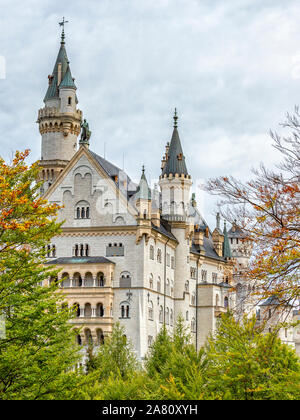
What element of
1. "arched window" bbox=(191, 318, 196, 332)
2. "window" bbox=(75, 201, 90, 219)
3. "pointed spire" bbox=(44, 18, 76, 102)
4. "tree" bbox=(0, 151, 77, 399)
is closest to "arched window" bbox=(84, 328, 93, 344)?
"window" bbox=(75, 201, 90, 219)

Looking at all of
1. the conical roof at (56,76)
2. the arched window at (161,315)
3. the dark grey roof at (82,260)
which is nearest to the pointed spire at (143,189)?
the dark grey roof at (82,260)

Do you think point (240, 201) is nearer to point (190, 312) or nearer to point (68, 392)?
point (68, 392)

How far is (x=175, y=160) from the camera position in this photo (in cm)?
9950

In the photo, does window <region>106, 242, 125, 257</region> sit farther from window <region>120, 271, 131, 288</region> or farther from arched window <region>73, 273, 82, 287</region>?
arched window <region>73, 273, 82, 287</region>

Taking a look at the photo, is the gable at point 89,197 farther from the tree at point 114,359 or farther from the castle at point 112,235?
the tree at point 114,359

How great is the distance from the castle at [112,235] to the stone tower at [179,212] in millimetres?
120

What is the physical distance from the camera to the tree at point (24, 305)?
111 ft

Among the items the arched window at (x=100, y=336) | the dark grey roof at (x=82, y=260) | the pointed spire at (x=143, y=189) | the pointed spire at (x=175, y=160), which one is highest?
the pointed spire at (x=175, y=160)

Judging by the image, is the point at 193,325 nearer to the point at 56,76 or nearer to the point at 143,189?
the point at 143,189

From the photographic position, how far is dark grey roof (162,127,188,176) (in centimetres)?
9888

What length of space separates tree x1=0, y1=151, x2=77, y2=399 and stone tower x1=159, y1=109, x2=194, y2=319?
60.4 metres

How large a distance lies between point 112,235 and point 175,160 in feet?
53.6

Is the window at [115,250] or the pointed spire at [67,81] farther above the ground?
the pointed spire at [67,81]

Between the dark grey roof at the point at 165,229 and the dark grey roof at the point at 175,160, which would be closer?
the dark grey roof at the point at 165,229
